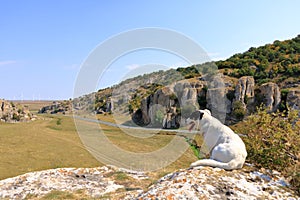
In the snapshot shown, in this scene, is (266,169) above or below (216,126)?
below

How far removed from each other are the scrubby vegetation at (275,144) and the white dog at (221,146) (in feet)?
3.67

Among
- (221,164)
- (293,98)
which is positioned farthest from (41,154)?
(293,98)

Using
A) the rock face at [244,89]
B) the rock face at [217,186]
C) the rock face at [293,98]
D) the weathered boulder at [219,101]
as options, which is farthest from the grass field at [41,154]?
the rock face at [293,98]

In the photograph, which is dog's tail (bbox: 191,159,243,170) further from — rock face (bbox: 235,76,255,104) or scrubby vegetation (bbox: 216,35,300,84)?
scrubby vegetation (bbox: 216,35,300,84)

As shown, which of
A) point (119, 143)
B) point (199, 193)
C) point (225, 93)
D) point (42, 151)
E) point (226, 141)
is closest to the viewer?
point (199, 193)

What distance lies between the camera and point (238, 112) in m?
69.8

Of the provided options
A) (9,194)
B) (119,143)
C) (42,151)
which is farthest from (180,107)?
(9,194)

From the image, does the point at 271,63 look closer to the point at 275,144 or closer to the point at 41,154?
the point at 41,154

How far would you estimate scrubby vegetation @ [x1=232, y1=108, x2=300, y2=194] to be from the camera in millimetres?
7930

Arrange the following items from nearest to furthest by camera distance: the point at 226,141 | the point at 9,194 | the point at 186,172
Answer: the point at 186,172, the point at 226,141, the point at 9,194

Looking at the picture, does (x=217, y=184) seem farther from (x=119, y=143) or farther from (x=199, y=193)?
(x=119, y=143)

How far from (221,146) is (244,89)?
2867 inches

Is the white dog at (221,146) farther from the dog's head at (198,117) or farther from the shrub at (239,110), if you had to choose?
the shrub at (239,110)

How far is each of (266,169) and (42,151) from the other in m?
31.8
